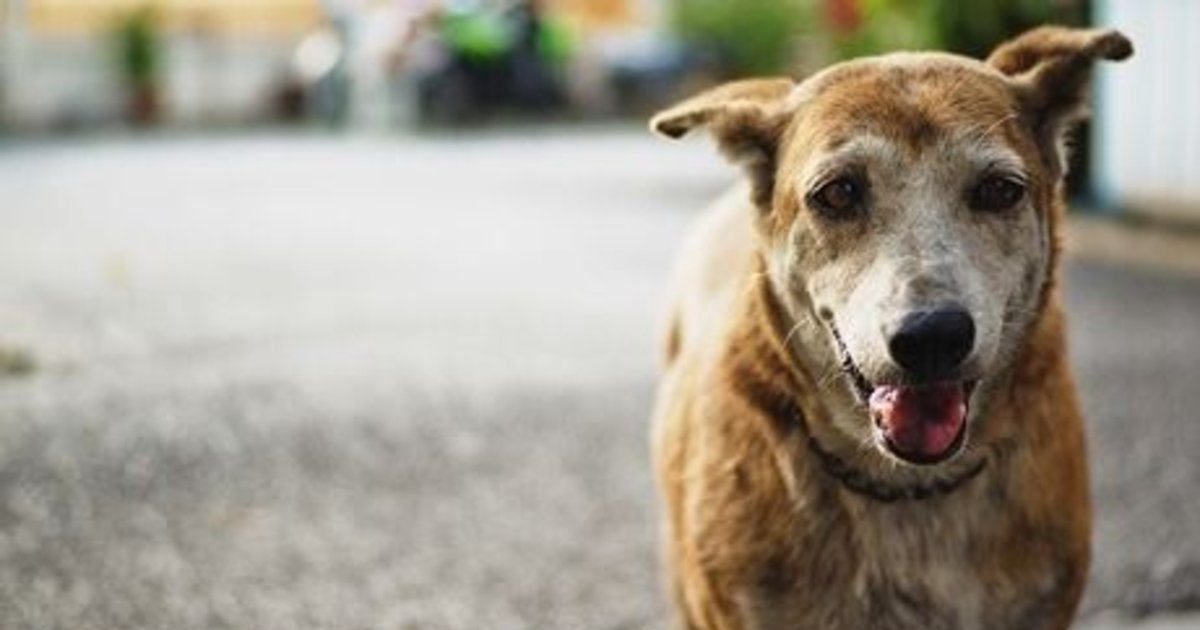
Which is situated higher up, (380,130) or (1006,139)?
(1006,139)

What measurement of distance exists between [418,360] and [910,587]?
4.82 metres

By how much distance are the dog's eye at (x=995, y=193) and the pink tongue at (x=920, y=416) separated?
35cm

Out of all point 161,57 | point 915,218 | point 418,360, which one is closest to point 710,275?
point 915,218

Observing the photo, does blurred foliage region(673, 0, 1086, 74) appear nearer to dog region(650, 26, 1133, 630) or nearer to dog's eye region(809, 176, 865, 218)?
dog region(650, 26, 1133, 630)

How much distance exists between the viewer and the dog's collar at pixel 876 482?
3.48m

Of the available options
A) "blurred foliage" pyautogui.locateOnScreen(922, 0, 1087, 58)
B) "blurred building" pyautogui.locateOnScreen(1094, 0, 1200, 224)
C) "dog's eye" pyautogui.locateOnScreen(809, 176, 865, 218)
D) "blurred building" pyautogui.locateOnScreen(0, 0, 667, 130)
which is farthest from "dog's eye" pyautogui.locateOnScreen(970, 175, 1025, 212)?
"blurred building" pyautogui.locateOnScreen(0, 0, 667, 130)

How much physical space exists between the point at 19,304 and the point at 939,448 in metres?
7.08

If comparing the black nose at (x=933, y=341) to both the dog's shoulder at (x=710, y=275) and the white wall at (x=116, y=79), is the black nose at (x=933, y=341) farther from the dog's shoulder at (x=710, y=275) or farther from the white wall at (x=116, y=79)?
the white wall at (x=116, y=79)

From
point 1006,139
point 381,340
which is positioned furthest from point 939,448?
point 381,340

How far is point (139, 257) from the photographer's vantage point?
11586 mm

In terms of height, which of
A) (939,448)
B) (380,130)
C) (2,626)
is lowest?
(380,130)

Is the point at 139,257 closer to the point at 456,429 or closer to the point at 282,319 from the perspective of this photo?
the point at 282,319

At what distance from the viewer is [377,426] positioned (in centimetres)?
664

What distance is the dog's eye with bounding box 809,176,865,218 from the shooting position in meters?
3.38
